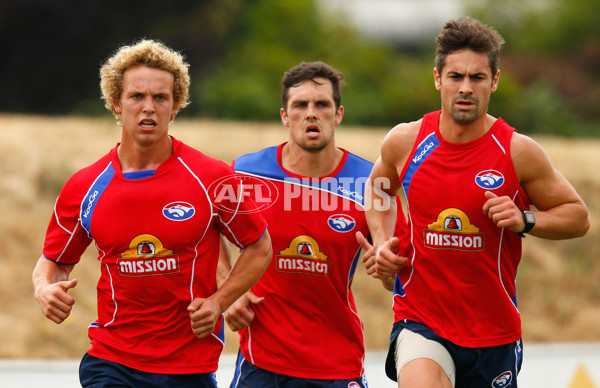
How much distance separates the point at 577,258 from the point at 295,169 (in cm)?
1044

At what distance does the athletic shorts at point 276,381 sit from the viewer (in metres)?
6.21

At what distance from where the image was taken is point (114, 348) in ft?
17.1

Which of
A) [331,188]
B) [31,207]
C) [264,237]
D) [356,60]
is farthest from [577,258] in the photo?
[356,60]

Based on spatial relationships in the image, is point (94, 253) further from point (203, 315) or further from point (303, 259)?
point (203, 315)

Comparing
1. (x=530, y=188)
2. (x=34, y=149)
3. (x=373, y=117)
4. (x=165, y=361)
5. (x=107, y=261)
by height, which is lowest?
(x=165, y=361)

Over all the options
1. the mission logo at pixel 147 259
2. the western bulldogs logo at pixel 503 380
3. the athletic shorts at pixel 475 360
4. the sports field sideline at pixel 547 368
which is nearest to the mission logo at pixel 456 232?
the athletic shorts at pixel 475 360


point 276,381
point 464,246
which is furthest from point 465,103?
point 276,381

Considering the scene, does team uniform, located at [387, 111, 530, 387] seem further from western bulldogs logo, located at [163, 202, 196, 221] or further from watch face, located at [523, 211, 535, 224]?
western bulldogs logo, located at [163, 202, 196, 221]

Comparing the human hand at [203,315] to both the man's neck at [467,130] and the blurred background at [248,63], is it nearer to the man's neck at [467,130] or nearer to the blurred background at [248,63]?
the man's neck at [467,130]

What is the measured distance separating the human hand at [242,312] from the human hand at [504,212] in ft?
6.02

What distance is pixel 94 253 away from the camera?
13.5 m

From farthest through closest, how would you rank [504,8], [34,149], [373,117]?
[504,8]
[373,117]
[34,149]

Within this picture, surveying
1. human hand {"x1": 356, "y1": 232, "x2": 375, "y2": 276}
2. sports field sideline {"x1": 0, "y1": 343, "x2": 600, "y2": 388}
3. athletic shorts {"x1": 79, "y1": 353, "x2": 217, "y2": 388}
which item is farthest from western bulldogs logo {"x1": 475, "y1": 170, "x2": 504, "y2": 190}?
sports field sideline {"x1": 0, "y1": 343, "x2": 600, "y2": 388}

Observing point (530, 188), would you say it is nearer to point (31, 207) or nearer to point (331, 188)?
point (331, 188)
